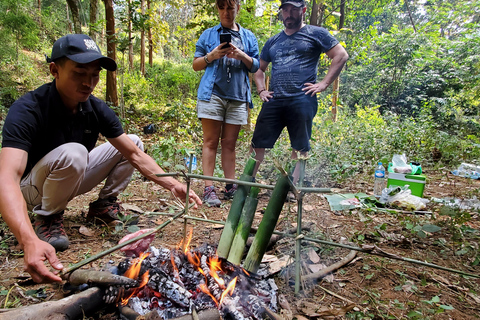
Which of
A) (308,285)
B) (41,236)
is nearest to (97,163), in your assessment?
(41,236)

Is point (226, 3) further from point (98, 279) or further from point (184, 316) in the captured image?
point (184, 316)

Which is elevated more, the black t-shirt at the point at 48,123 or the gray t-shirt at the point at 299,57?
the gray t-shirt at the point at 299,57

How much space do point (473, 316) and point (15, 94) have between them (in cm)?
976

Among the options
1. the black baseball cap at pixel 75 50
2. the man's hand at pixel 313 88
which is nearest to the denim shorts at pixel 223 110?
the man's hand at pixel 313 88

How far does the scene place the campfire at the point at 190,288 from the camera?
1.41m

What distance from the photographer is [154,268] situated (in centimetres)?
158

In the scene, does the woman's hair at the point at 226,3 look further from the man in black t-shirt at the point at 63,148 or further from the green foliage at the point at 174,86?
the green foliage at the point at 174,86

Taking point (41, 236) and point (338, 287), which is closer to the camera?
point (338, 287)

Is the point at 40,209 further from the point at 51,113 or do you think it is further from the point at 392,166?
the point at 392,166

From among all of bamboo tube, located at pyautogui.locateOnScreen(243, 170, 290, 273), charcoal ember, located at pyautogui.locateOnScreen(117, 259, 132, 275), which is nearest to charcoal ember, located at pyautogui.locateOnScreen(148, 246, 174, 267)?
charcoal ember, located at pyautogui.locateOnScreen(117, 259, 132, 275)

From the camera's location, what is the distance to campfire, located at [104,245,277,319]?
141 cm

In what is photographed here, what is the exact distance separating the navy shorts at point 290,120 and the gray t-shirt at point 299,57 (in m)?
0.10

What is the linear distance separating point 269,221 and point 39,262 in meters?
1.09

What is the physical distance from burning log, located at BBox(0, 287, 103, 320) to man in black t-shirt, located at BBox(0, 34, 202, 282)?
1.45ft
